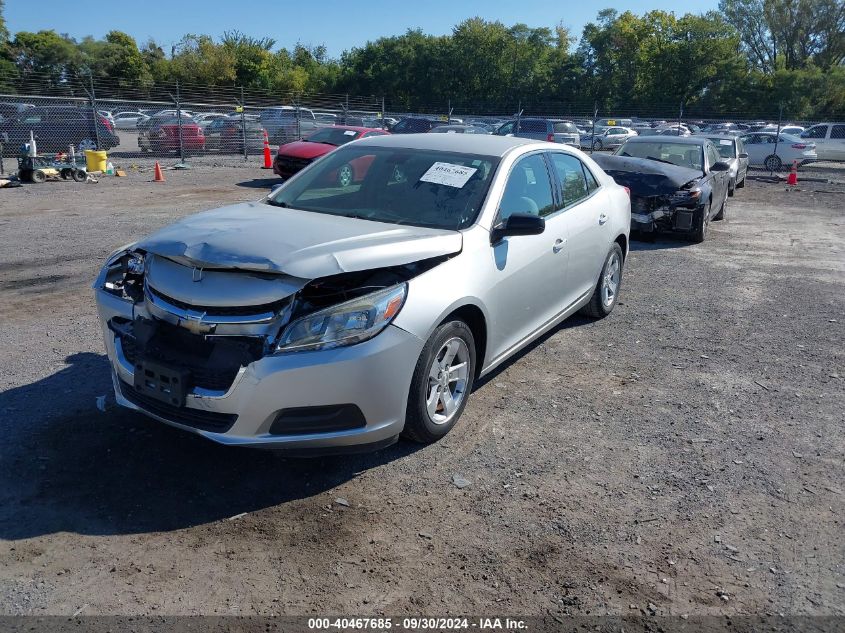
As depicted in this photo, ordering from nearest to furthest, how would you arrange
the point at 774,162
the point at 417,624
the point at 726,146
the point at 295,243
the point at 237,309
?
the point at 417,624, the point at 237,309, the point at 295,243, the point at 726,146, the point at 774,162

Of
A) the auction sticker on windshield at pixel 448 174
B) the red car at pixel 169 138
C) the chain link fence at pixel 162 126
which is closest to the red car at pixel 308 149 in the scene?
the chain link fence at pixel 162 126

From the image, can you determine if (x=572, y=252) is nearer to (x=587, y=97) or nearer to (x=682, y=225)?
(x=682, y=225)

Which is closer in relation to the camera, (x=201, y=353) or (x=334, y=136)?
(x=201, y=353)

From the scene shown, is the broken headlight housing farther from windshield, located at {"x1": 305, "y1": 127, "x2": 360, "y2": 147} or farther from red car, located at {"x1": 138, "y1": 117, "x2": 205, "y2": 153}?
red car, located at {"x1": 138, "y1": 117, "x2": 205, "y2": 153}

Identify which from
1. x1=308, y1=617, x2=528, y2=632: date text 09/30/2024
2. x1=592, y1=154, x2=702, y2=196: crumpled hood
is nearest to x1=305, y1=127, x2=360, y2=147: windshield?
x1=592, y1=154, x2=702, y2=196: crumpled hood

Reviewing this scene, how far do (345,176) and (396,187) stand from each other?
47 cm

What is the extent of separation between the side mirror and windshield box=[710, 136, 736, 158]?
1491 centimetres

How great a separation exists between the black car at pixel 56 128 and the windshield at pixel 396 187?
1768 centimetres

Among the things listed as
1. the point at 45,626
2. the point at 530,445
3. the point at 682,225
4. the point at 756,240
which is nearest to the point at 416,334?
the point at 530,445

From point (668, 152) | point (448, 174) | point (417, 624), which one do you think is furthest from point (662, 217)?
point (417, 624)

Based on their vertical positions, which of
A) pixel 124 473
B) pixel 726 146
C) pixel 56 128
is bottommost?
pixel 124 473

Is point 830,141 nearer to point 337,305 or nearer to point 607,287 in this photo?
point 607,287

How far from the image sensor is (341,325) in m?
3.58

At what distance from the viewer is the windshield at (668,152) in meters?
12.1
